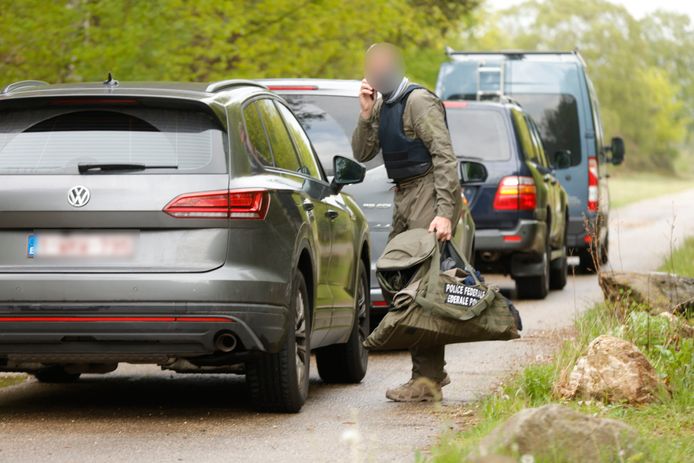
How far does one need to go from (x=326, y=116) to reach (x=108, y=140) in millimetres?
3863

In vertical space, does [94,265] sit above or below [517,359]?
above

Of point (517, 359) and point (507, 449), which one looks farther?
point (517, 359)

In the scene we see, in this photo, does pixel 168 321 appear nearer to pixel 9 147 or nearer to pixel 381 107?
pixel 9 147

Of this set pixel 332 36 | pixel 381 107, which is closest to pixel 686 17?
pixel 332 36

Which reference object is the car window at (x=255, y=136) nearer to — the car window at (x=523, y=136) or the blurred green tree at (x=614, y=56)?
the car window at (x=523, y=136)

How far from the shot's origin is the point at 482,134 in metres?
15.0

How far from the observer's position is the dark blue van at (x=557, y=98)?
1995 centimetres

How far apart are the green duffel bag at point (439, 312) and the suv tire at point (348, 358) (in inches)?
48.8

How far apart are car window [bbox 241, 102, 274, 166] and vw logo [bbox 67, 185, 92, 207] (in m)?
0.83

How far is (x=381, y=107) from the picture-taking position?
8.51 metres

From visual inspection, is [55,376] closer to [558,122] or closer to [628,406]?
[628,406]

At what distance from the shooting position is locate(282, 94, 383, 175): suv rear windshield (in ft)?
36.2

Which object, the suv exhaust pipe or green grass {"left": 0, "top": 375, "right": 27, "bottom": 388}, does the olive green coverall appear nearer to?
the suv exhaust pipe

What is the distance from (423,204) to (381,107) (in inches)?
23.7
